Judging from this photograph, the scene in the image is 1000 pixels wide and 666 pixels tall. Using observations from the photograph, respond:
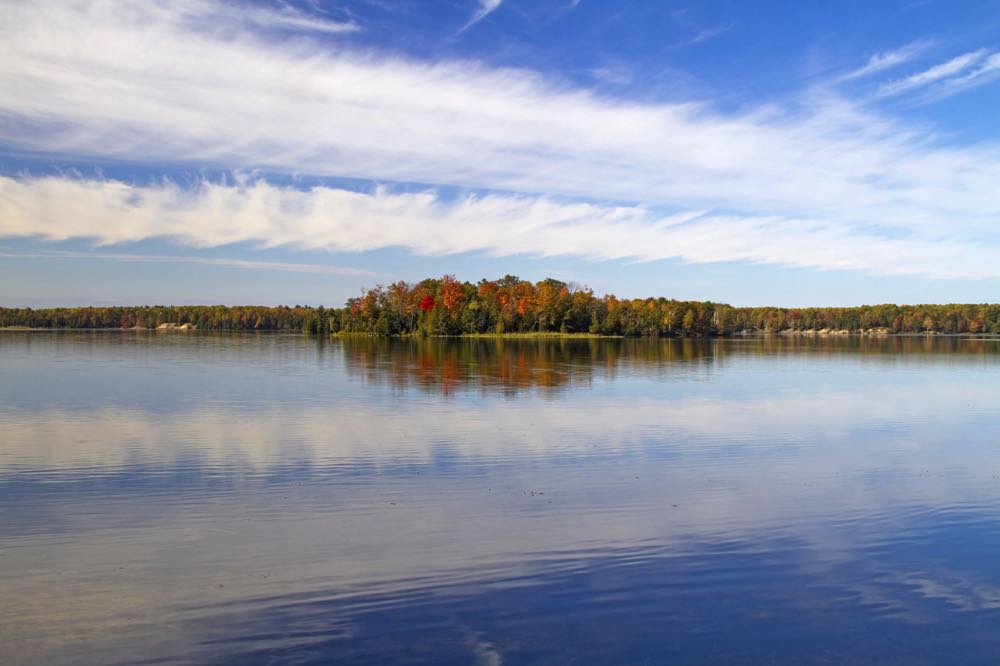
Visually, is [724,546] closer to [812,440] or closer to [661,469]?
[661,469]

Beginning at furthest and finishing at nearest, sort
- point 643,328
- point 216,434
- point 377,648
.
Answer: point 643,328 → point 216,434 → point 377,648

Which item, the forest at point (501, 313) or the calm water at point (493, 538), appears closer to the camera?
the calm water at point (493, 538)

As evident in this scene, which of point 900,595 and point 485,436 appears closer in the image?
point 900,595

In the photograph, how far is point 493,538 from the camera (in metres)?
10.2

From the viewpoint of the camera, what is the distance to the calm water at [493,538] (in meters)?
7.11

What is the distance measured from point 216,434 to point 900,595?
15.7 meters

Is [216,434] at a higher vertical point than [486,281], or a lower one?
lower

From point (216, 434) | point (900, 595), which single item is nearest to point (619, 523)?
point (900, 595)

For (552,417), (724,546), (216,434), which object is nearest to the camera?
(724,546)

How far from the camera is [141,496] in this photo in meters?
12.2

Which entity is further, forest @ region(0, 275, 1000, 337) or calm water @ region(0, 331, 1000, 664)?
forest @ region(0, 275, 1000, 337)

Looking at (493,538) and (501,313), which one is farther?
(501,313)

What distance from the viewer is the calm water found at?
711 centimetres

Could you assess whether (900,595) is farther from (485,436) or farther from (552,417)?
(552,417)
